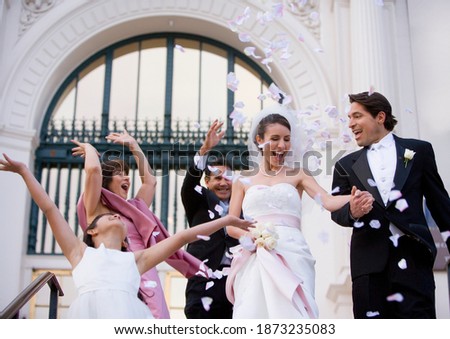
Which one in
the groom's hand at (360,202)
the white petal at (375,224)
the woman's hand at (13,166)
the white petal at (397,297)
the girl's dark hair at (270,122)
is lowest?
the white petal at (397,297)

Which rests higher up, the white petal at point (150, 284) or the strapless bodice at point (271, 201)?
the strapless bodice at point (271, 201)

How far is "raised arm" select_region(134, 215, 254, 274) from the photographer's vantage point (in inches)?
181

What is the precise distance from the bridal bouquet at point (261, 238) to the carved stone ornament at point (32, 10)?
25.2 feet

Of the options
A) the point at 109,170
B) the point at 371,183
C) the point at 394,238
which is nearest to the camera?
the point at 394,238

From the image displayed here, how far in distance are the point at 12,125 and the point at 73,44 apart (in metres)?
1.56

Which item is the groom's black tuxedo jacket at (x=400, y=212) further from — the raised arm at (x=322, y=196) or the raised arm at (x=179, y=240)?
the raised arm at (x=179, y=240)

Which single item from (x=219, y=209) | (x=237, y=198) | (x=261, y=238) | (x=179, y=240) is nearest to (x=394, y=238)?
(x=261, y=238)

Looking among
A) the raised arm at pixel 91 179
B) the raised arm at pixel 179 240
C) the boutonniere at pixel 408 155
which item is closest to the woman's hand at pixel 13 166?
the raised arm at pixel 91 179

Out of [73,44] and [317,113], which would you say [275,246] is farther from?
[73,44]

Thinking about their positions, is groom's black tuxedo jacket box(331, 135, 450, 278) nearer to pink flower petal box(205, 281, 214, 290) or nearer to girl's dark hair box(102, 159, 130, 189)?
pink flower petal box(205, 281, 214, 290)

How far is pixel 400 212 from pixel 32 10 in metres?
8.36

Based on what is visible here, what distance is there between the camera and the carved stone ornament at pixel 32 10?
12.0 meters

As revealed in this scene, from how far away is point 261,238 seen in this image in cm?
524

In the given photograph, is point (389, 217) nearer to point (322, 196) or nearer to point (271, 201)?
point (322, 196)
